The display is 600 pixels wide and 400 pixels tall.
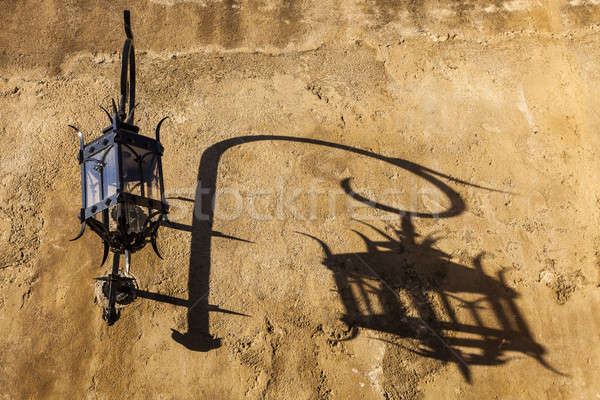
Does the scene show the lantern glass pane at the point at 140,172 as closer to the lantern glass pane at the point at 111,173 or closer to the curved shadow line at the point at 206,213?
the lantern glass pane at the point at 111,173

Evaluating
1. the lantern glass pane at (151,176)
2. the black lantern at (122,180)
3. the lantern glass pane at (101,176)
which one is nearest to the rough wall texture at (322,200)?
the black lantern at (122,180)

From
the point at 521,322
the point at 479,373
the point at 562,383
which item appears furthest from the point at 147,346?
the point at 562,383

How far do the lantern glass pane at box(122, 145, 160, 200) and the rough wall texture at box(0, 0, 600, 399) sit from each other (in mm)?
2356

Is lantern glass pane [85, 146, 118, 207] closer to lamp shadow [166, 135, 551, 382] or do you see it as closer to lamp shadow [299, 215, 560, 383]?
lamp shadow [166, 135, 551, 382]

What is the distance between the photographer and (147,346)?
6266 millimetres

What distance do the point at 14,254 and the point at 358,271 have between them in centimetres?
614

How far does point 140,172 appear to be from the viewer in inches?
183

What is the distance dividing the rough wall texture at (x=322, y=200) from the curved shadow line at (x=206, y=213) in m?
0.04

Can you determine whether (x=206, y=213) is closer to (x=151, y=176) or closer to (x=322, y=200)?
(x=322, y=200)

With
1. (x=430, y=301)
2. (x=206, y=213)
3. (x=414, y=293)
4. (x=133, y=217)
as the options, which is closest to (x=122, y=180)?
(x=133, y=217)

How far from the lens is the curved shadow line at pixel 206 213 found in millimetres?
6332

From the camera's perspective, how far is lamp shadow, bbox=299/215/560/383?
6355mm

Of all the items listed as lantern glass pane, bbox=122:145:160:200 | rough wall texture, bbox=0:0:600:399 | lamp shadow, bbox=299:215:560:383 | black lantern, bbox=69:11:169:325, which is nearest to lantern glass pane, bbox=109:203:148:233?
black lantern, bbox=69:11:169:325

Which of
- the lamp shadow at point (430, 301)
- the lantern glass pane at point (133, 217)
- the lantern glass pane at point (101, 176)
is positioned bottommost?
the lamp shadow at point (430, 301)
